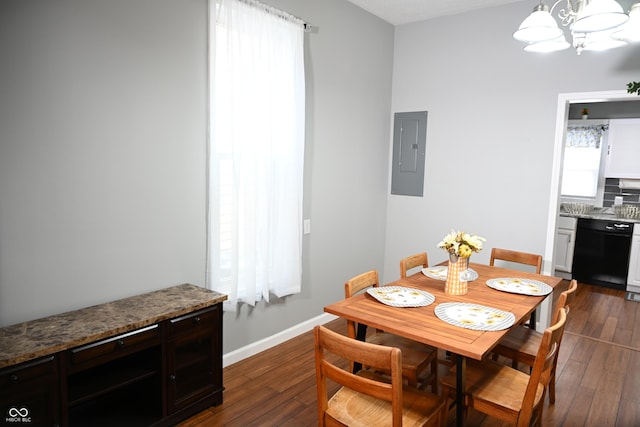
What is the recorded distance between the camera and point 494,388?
208cm

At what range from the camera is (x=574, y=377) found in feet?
10.3

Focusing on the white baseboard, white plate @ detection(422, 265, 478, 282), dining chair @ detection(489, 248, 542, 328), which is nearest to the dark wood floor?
the white baseboard

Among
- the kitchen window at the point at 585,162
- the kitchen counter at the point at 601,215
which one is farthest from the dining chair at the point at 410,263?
the kitchen window at the point at 585,162

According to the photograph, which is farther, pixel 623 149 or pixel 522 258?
pixel 623 149

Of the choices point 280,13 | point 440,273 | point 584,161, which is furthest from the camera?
point 584,161

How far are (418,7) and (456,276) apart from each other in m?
2.74

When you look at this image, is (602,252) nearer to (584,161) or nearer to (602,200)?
(602,200)

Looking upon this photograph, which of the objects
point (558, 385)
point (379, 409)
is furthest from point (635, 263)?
point (379, 409)

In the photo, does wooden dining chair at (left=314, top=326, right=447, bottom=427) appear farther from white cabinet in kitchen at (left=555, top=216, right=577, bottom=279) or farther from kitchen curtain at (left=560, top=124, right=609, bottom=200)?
kitchen curtain at (left=560, top=124, right=609, bottom=200)

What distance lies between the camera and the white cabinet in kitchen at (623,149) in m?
5.52

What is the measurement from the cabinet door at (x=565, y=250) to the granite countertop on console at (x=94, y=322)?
16.3 ft

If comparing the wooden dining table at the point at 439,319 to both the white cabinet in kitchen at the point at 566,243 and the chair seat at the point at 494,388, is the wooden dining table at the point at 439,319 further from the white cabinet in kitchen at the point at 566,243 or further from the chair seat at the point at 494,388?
the white cabinet in kitchen at the point at 566,243

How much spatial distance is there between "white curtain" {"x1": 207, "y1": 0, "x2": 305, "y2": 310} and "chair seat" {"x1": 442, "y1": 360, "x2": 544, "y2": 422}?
1.55 meters

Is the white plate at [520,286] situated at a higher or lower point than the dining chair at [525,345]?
higher
